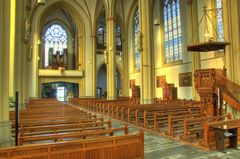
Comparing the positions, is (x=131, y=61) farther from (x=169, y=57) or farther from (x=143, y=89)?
(x=143, y=89)

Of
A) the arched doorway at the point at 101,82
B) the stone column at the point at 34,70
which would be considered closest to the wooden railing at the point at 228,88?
the stone column at the point at 34,70

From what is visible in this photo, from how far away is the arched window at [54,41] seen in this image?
111 feet

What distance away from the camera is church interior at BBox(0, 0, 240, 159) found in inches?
213

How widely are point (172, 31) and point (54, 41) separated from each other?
1976cm

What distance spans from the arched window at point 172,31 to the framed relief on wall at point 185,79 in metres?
1.75

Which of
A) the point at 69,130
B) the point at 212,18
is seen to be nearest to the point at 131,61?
the point at 212,18

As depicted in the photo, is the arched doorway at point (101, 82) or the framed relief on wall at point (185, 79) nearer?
the framed relief on wall at point (185, 79)

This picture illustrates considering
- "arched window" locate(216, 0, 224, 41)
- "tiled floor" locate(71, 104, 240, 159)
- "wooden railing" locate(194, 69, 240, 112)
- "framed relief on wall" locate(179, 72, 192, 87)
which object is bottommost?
"tiled floor" locate(71, 104, 240, 159)

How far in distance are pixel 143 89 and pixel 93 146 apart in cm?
1120

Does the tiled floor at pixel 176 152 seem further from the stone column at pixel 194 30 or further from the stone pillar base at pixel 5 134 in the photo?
the stone column at pixel 194 30

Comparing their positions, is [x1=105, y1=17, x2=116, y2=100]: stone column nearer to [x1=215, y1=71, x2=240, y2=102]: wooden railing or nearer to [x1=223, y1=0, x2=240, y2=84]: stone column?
[x1=223, y1=0, x2=240, y2=84]: stone column

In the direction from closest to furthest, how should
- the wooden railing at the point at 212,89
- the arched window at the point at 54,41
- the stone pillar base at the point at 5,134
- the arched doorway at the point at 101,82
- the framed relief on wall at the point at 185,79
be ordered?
the stone pillar base at the point at 5,134 < the wooden railing at the point at 212,89 < the framed relief on wall at the point at 185,79 < the arched window at the point at 54,41 < the arched doorway at the point at 101,82

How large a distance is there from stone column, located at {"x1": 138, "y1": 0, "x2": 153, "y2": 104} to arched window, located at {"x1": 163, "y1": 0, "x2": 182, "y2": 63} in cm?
607

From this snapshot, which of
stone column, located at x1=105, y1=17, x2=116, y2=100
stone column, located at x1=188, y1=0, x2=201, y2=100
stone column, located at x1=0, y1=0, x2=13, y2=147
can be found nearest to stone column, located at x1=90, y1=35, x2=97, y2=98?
stone column, located at x1=105, y1=17, x2=116, y2=100
